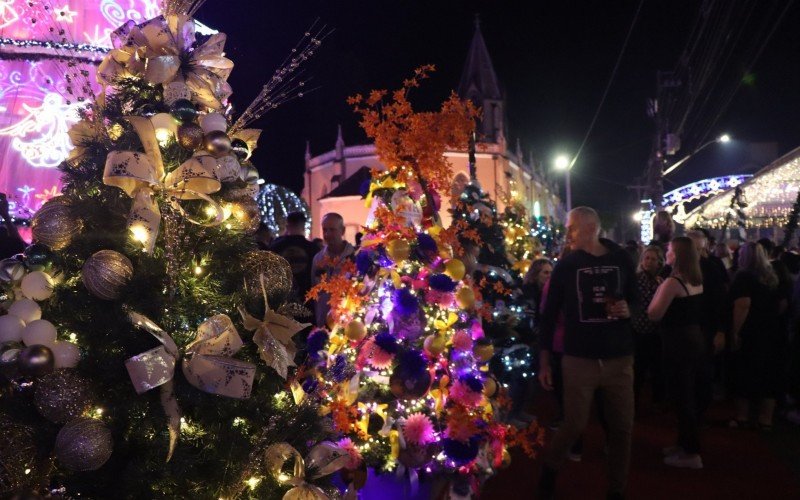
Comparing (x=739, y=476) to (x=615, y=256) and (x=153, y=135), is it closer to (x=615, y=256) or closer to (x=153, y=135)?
(x=615, y=256)

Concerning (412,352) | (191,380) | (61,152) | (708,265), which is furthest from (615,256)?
(61,152)

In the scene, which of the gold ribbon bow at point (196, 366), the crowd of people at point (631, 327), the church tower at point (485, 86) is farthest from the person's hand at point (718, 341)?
the church tower at point (485, 86)

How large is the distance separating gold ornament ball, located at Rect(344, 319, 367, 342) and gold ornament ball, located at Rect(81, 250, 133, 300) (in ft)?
6.92

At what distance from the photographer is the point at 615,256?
4.25 meters

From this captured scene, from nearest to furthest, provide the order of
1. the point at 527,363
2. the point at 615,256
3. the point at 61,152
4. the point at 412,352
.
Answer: the point at 412,352
the point at 615,256
the point at 527,363
the point at 61,152

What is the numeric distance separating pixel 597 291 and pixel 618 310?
0.60 ft

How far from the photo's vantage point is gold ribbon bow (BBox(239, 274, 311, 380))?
237 cm

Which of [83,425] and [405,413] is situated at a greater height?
[83,425]

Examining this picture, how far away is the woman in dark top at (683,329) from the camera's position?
518cm

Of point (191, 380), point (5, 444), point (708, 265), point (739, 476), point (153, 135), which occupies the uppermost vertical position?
point (153, 135)

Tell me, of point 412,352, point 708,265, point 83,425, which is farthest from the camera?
point 708,265

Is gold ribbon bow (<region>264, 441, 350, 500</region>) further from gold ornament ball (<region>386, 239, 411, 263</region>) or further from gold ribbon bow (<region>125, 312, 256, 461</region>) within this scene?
gold ornament ball (<region>386, 239, 411, 263</region>)

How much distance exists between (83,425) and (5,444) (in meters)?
0.35

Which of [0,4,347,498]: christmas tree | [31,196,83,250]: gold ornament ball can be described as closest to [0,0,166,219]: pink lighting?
[0,4,347,498]: christmas tree
